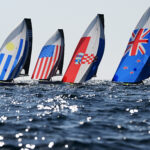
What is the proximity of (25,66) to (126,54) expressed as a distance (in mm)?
13019

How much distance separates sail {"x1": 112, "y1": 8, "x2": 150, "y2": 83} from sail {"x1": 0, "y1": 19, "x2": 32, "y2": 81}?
11.9m

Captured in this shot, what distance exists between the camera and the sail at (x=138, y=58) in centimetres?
2745

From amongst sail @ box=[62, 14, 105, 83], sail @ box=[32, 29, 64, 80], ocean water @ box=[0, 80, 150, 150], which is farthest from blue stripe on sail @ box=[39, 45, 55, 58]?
ocean water @ box=[0, 80, 150, 150]

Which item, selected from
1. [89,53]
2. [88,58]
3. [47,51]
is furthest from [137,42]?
[47,51]

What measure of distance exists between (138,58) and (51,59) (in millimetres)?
15284

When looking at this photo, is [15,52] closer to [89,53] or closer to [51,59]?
[51,59]

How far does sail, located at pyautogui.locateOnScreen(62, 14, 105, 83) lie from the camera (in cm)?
2994

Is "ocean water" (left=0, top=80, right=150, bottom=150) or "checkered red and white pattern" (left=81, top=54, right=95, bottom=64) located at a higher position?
"checkered red and white pattern" (left=81, top=54, right=95, bottom=64)

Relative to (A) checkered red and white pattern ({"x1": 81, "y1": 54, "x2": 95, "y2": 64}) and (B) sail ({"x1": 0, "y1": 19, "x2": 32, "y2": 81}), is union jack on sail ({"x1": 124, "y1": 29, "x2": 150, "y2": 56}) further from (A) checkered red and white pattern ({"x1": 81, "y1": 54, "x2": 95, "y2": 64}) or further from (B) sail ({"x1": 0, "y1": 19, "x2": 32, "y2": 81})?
(B) sail ({"x1": 0, "y1": 19, "x2": 32, "y2": 81})

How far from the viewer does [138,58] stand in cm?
2748

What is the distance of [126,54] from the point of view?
28.1 meters

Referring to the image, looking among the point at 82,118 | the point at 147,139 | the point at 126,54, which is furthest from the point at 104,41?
the point at 147,139

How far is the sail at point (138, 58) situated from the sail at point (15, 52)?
39.0 feet

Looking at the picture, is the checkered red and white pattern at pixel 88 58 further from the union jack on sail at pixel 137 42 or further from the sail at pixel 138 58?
the union jack on sail at pixel 137 42
